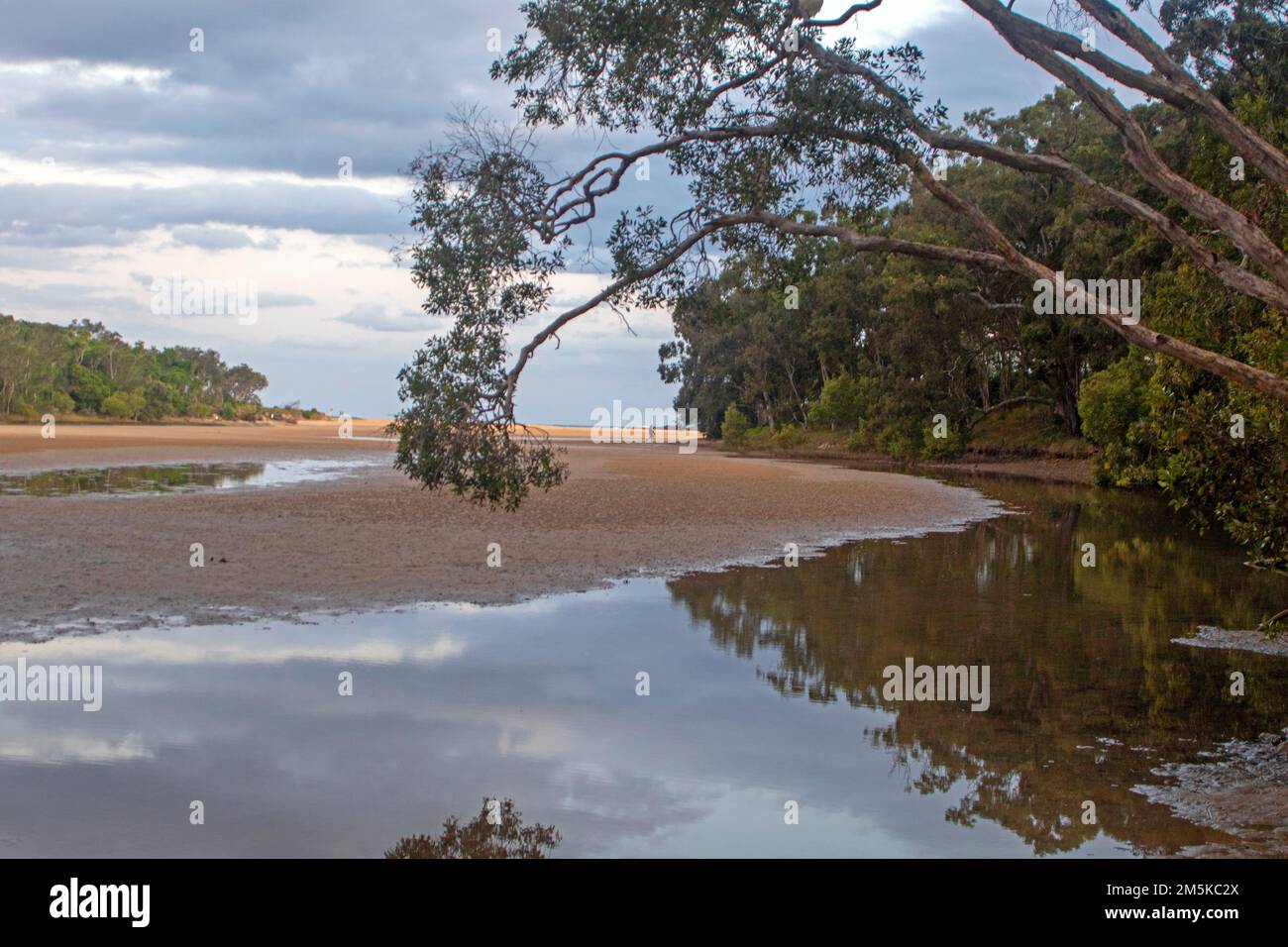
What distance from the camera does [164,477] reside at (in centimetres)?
3409

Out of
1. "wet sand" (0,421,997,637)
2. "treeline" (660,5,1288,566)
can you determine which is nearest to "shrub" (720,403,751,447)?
"treeline" (660,5,1288,566)

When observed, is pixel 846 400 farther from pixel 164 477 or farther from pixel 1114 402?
pixel 164 477

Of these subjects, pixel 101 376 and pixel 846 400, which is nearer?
pixel 846 400

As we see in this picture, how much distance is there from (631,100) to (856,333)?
61797 mm

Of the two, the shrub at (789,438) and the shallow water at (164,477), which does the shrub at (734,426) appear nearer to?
the shrub at (789,438)

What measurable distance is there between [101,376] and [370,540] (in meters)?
101

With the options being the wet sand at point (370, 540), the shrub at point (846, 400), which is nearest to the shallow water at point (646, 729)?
the wet sand at point (370, 540)

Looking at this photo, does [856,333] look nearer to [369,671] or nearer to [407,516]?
[407,516]

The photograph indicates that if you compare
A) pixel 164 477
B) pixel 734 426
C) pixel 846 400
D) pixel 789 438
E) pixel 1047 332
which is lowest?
pixel 164 477

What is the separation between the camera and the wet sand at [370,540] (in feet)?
45.5

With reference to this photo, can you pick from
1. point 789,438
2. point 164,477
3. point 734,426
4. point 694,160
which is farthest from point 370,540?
point 734,426

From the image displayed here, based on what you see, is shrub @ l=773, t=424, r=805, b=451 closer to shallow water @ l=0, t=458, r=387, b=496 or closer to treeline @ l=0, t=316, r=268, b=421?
shallow water @ l=0, t=458, r=387, b=496

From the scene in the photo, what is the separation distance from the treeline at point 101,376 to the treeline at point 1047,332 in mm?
54330

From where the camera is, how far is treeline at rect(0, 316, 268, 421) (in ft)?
313
